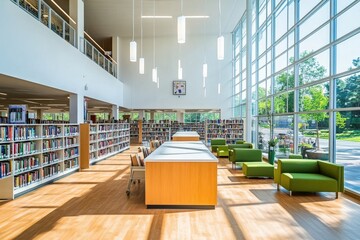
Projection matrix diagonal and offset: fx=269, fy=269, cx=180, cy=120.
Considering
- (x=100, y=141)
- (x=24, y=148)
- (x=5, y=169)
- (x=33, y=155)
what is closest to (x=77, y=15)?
(x=100, y=141)

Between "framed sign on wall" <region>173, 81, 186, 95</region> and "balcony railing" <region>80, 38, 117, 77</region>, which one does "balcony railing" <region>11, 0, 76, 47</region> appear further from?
"framed sign on wall" <region>173, 81, 186, 95</region>

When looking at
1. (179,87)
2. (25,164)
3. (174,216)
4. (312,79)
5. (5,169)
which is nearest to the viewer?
(174,216)

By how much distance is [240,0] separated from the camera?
41.5 feet

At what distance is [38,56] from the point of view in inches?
257

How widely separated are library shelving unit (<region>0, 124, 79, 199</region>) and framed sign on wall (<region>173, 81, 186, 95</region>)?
10.4m

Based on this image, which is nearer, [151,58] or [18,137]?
[18,137]

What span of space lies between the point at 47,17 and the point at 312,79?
7244mm

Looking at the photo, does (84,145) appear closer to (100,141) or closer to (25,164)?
(100,141)

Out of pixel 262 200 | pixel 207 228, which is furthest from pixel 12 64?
pixel 262 200

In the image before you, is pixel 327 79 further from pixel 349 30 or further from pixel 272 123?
pixel 272 123

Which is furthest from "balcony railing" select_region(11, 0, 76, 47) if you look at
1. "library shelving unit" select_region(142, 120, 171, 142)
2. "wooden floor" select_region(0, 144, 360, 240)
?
"library shelving unit" select_region(142, 120, 171, 142)

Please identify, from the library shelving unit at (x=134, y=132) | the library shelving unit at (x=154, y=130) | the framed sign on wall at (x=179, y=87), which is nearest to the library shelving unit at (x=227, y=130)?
the framed sign on wall at (x=179, y=87)

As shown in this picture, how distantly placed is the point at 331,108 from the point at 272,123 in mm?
3910

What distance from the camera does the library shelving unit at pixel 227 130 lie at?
15.4m
